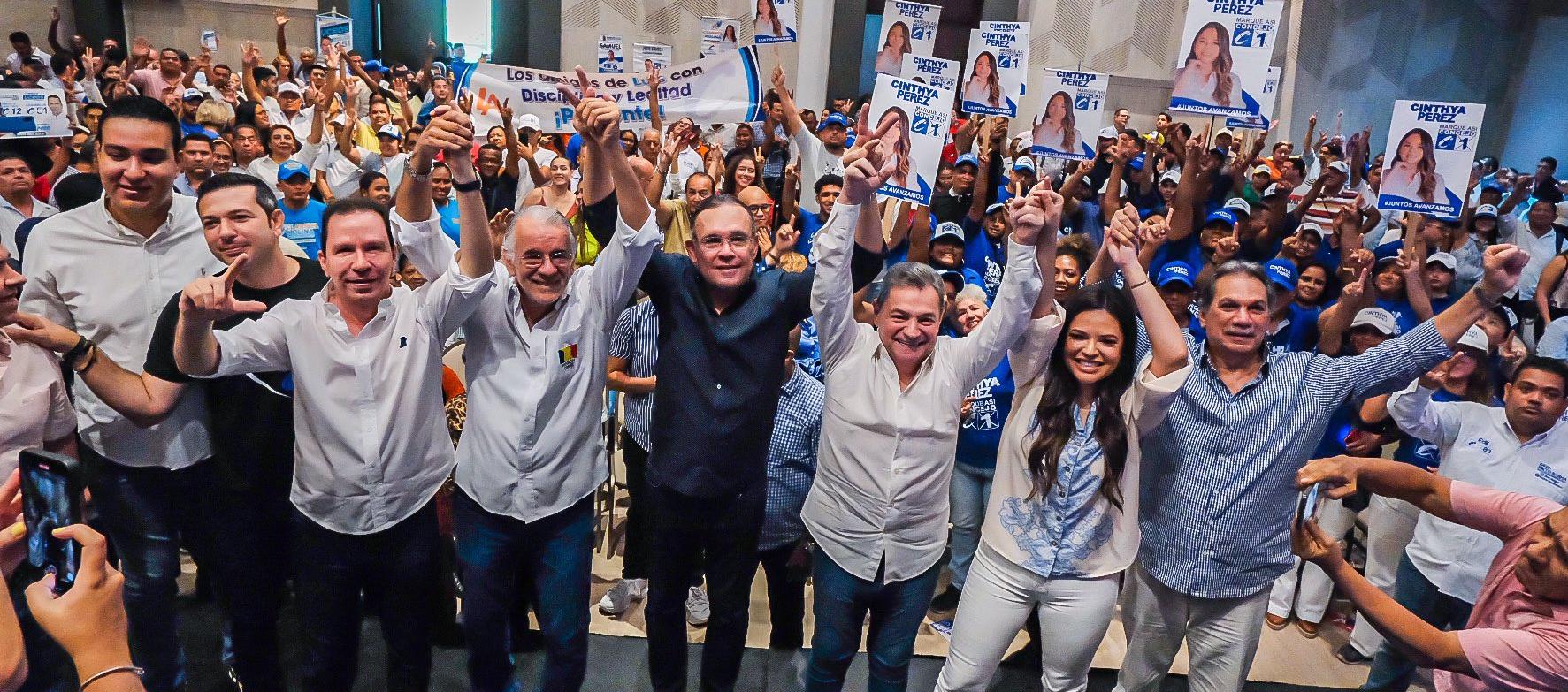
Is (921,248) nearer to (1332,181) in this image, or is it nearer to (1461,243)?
(1332,181)

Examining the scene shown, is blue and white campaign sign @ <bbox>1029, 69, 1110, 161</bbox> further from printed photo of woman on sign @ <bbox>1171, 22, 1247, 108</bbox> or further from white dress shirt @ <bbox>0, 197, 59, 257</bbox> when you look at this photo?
white dress shirt @ <bbox>0, 197, 59, 257</bbox>

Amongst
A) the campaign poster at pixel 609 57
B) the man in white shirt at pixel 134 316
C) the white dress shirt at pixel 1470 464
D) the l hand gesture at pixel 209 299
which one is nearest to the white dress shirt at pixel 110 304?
the man in white shirt at pixel 134 316

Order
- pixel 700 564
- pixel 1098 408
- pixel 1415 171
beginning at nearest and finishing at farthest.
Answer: pixel 1098 408
pixel 700 564
pixel 1415 171

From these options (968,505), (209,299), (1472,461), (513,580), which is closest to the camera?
(209,299)

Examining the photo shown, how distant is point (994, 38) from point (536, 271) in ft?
21.2

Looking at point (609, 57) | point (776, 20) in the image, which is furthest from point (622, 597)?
point (776, 20)

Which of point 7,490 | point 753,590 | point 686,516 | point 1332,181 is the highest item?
point 1332,181

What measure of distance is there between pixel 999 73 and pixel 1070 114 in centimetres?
108

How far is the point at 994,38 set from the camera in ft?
26.3

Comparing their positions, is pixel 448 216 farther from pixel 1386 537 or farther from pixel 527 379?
pixel 1386 537

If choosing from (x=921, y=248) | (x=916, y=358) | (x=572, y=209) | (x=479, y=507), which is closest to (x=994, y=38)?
(x=921, y=248)

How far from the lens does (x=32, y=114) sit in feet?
16.9

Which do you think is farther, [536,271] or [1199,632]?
[1199,632]

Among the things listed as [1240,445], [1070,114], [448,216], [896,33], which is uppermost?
[896,33]
